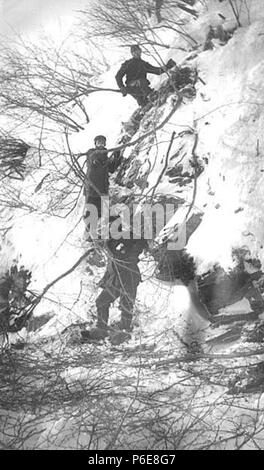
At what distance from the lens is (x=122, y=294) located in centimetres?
781

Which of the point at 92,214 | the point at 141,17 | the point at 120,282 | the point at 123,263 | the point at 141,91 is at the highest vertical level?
the point at 141,17

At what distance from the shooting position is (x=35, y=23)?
1145 cm

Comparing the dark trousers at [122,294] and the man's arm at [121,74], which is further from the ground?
the man's arm at [121,74]

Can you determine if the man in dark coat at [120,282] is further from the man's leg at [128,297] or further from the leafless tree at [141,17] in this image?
the leafless tree at [141,17]

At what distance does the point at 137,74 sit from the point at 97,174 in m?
1.70

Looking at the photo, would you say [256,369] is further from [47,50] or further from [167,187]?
[47,50]

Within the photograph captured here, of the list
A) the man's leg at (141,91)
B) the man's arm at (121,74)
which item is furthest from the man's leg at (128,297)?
the man's arm at (121,74)

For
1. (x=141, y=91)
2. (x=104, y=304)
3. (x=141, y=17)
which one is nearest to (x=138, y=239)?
(x=104, y=304)

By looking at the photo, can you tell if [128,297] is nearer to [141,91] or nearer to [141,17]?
[141,91]

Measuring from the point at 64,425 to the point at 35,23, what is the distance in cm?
775

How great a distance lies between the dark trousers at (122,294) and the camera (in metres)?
7.71

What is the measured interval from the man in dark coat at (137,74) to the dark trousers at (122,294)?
2.87m

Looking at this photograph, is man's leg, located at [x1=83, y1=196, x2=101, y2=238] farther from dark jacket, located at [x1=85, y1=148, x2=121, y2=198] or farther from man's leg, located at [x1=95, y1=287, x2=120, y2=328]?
man's leg, located at [x1=95, y1=287, x2=120, y2=328]

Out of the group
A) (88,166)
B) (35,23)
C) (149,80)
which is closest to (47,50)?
(35,23)
